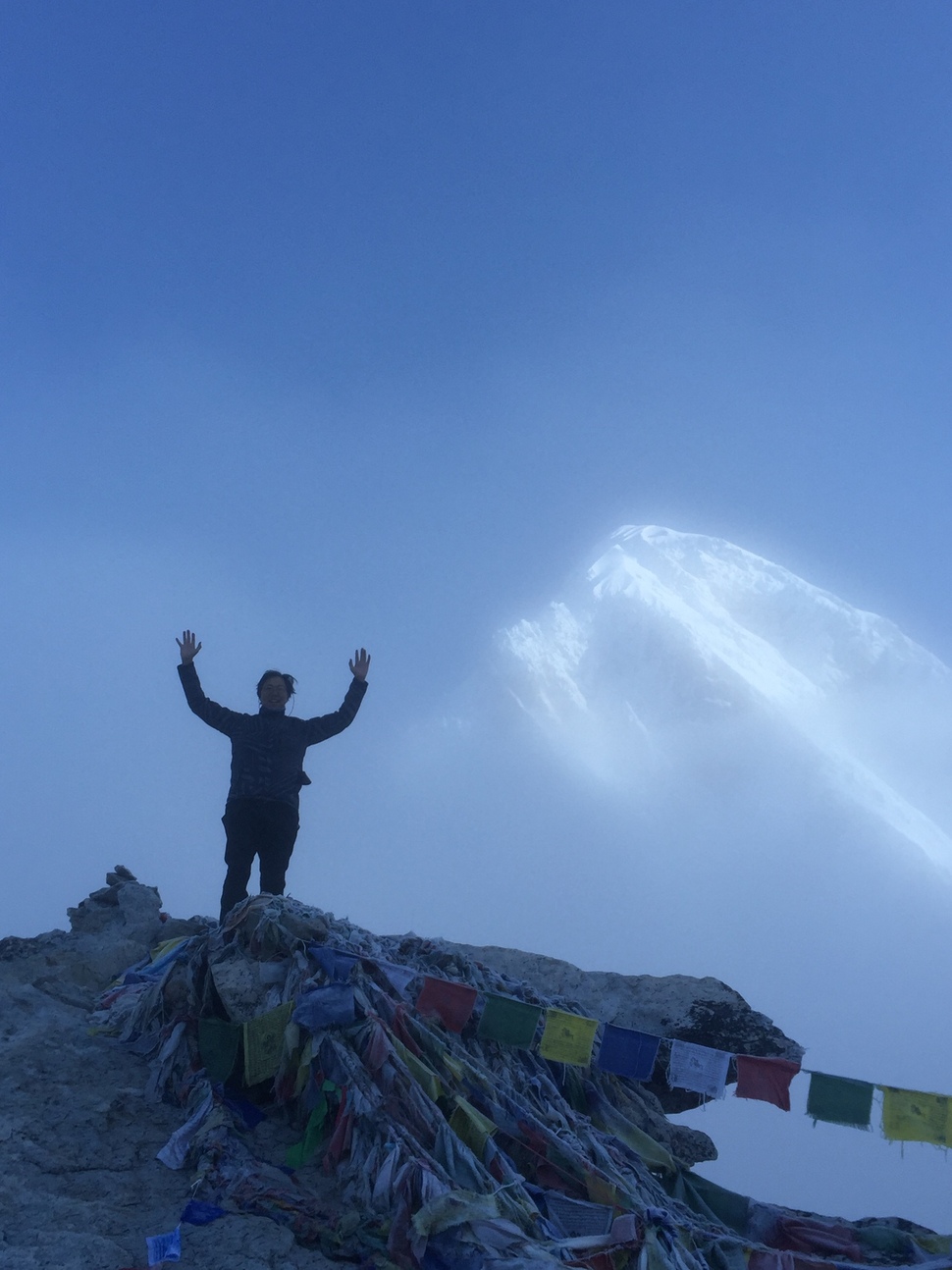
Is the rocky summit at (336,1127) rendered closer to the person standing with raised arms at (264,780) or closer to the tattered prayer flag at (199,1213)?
the tattered prayer flag at (199,1213)

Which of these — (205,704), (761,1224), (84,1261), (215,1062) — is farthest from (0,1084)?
(761,1224)

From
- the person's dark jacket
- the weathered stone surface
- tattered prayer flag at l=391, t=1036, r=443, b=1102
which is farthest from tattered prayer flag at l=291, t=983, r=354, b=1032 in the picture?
the weathered stone surface

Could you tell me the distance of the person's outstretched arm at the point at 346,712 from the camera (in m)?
9.08

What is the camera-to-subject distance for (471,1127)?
6664 millimetres

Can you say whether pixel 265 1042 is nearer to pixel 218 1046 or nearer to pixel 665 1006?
pixel 218 1046

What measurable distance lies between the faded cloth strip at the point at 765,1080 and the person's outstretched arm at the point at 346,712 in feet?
13.2

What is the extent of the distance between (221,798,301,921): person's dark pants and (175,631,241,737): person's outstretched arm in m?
0.67

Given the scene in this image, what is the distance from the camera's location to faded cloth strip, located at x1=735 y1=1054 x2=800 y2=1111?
313 inches

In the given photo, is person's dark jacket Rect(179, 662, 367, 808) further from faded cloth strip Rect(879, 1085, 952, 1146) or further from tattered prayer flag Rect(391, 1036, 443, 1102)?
faded cloth strip Rect(879, 1085, 952, 1146)

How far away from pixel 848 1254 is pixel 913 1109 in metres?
1.05

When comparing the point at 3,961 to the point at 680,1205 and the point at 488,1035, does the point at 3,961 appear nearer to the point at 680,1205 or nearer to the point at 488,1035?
the point at 488,1035

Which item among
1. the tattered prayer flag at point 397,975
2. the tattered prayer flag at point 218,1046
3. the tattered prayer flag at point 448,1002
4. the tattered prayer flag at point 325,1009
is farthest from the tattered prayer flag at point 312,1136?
the tattered prayer flag at point 448,1002

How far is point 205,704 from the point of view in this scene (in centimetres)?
917

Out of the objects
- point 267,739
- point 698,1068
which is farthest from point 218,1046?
point 698,1068
